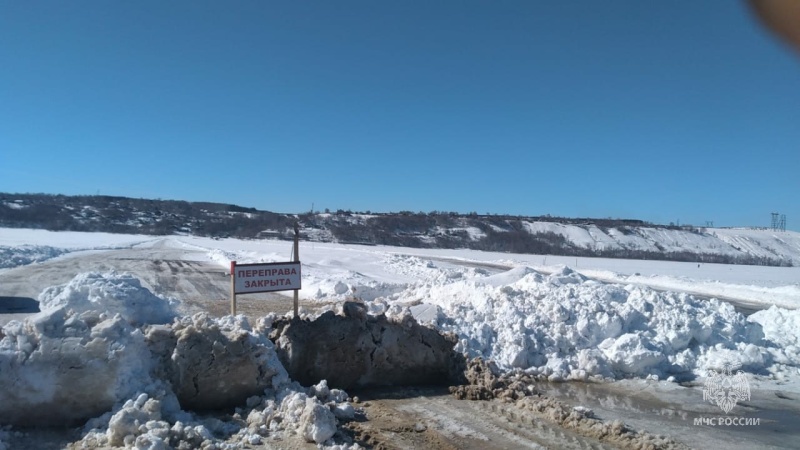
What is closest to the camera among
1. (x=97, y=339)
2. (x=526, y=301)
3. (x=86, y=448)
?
(x=86, y=448)

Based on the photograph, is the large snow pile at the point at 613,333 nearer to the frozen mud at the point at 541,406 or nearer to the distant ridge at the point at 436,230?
the frozen mud at the point at 541,406

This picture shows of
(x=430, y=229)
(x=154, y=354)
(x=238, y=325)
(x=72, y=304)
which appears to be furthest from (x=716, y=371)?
(x=430, y=229)

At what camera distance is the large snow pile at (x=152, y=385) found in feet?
18.1

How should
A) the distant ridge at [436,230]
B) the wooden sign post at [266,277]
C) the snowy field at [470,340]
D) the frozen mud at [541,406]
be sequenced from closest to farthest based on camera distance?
the snowy field at [470,340] → the frozen mud at [541,406] → the wooden sign post at [266,277] → the distant ridge at [436,230]

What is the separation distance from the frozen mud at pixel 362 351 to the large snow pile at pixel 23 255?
21.9m

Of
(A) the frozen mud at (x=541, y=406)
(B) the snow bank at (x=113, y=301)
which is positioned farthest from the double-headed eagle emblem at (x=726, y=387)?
(B) the snow bank at (x=113, y=301)

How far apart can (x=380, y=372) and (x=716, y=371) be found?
586 cm

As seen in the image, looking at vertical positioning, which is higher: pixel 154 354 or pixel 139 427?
pixel 154 354

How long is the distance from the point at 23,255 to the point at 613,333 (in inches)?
1138

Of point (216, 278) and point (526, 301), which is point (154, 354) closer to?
point (526, 301)

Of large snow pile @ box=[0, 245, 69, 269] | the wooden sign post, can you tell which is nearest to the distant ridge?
large snow pile @ box=[0, 245, 69, 269]

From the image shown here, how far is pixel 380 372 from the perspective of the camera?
805cm

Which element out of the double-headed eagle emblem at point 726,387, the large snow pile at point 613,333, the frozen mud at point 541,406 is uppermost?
the large snow pile at point 613,333

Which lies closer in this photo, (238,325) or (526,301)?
(238,325)
